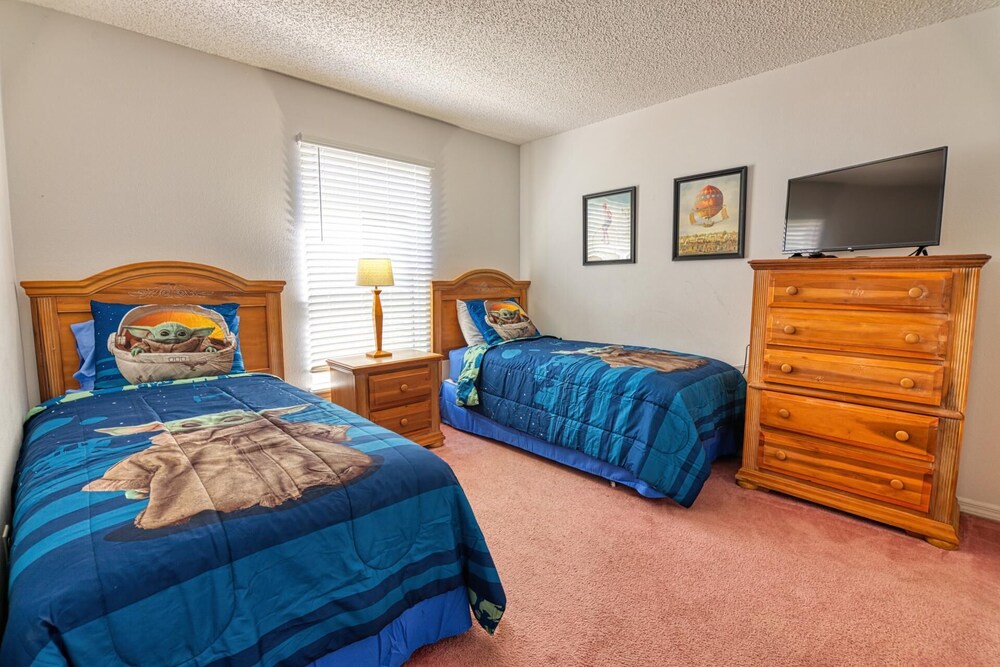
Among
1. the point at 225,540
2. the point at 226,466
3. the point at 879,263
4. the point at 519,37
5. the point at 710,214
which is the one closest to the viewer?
the point at 225,540

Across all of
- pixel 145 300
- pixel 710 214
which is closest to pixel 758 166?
pixel 710 214

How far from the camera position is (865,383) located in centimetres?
216

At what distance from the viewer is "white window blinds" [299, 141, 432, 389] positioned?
313 cm

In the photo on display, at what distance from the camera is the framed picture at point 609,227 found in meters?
3.66

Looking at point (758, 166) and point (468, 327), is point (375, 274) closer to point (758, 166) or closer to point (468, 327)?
point (468, 327)

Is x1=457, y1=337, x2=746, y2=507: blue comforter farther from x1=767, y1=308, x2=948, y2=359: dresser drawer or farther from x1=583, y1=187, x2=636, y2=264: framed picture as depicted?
x1=583, y1=187, x2=636, y2=264: framed picture

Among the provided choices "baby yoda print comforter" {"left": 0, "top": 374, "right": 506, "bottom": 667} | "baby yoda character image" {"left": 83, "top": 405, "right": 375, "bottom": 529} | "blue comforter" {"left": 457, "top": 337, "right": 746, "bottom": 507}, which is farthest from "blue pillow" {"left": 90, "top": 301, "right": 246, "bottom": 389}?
"blue comforter" {"left": 457, "top": 337, "right": 746, "bottom": 507}

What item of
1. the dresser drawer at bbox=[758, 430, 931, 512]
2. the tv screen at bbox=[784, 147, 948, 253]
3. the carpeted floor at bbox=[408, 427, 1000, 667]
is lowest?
the carpeted floor at bbox=[408, 427, 1000, 667]

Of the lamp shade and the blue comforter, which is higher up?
the lamp shade

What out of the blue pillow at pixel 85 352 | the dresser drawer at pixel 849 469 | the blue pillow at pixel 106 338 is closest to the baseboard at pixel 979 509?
the dresser drawer at pixel 849 469

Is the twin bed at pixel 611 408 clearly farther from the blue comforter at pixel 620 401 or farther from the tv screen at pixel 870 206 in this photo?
the tv screen at pixel 870 206

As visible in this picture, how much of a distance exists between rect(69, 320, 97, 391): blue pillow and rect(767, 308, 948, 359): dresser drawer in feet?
10.9

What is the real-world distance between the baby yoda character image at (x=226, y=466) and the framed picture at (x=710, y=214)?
106 inches

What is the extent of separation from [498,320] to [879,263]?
2387 mm
